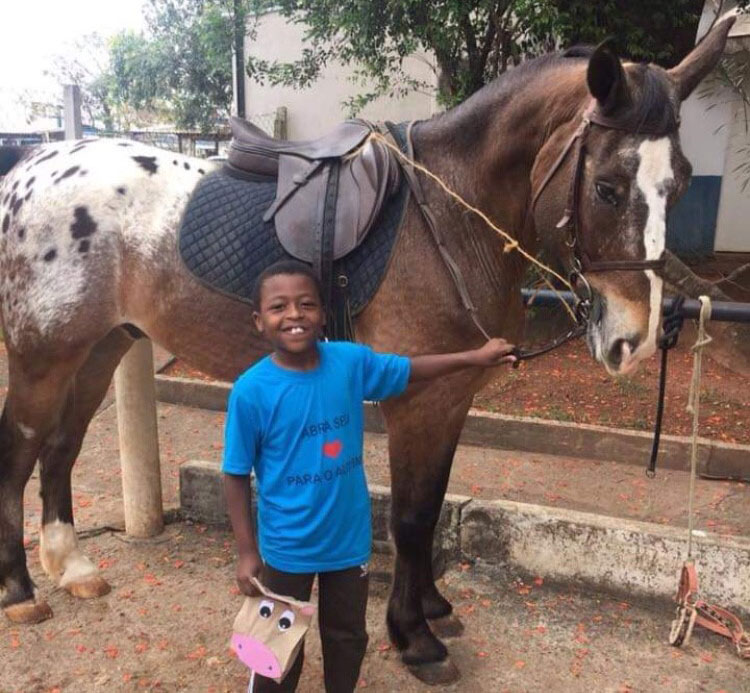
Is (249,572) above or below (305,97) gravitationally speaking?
below

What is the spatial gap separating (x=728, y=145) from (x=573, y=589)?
29.6 feet

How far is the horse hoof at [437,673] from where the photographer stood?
8.57 feet

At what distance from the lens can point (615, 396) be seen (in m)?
5.99

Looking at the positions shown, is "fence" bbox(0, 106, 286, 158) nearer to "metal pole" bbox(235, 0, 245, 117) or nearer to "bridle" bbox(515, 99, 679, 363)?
"metal pole" bbox(235, 0, 245, 117)

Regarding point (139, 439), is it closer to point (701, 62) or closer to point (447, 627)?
point (447, 627)

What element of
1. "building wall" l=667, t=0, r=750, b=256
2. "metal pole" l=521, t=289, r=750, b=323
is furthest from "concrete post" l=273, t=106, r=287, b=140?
"metal pole" l=521, t=289, r=750, b=323

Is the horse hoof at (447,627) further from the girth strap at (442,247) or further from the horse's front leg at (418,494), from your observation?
the girth strap at (442,247)

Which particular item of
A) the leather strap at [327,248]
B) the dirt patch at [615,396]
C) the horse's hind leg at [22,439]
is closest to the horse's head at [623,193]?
the leather strap at [327,248]

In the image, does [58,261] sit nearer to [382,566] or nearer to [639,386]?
[382,566]

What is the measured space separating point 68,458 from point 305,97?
9.69 metres

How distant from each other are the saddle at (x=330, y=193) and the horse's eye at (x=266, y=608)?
3.36 feet

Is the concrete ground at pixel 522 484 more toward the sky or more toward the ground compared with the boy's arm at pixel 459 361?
more toward the ground

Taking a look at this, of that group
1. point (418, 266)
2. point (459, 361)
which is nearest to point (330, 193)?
point (418, 266)

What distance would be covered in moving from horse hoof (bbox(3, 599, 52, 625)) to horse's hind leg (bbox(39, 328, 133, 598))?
192mm
